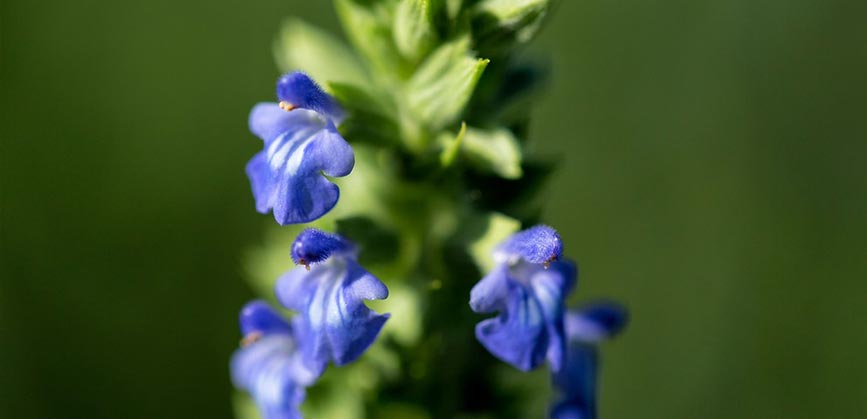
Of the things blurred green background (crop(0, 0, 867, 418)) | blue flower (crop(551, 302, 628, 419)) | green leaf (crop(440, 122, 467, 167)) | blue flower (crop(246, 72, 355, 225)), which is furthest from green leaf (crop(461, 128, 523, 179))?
blurred green background (crop(0, 0, 867, 418))

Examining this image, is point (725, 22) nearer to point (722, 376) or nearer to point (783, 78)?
point (783, 78)

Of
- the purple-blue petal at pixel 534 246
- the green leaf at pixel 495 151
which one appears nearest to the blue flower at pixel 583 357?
the purple-blue petal at pixel 534 246

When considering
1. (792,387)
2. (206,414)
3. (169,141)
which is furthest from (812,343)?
(169,141)

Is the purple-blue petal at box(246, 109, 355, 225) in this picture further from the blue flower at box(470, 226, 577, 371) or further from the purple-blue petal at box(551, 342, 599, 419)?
the purple-blue petal at box(551, 342, 599, 419)

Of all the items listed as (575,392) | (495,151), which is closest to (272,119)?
(495,151)

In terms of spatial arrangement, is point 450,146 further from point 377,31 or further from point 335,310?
point 335,310
